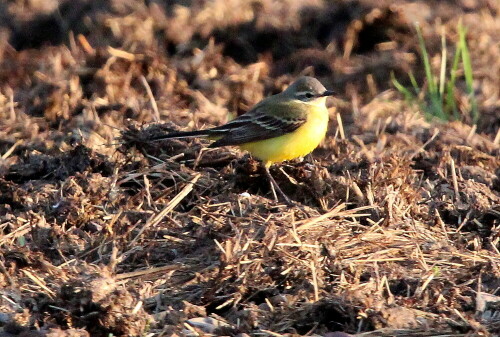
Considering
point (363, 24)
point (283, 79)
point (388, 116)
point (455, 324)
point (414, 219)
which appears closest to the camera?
point (455, 324)

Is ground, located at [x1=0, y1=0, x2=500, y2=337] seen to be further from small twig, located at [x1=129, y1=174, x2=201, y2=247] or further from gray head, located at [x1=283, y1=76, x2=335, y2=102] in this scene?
gray head, located at [x1=283, y1=76, x2=335, y2=102]

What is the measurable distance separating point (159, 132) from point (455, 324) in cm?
338

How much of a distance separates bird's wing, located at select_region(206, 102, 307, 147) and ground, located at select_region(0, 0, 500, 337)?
0.76 ft

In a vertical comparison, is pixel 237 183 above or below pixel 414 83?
above

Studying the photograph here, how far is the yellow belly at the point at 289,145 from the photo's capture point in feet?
25.3

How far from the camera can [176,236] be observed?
6.32m

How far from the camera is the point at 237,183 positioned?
23.9 feet

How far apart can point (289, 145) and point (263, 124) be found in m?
0.35

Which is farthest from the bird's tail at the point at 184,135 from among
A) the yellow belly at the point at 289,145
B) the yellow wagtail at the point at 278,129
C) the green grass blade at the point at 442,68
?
the green grass blade at the point at 442,68

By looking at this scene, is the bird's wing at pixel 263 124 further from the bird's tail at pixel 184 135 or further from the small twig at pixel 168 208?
the small twig at pixel 168 208

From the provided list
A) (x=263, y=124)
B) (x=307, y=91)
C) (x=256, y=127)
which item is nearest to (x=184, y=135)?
(x=256, y=127)

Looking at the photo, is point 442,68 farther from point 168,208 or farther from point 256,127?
point 168,208

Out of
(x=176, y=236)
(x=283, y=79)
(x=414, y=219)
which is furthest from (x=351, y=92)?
(x=176, y=236)

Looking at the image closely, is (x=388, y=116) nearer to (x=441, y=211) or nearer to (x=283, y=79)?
(x=283, y=79)
